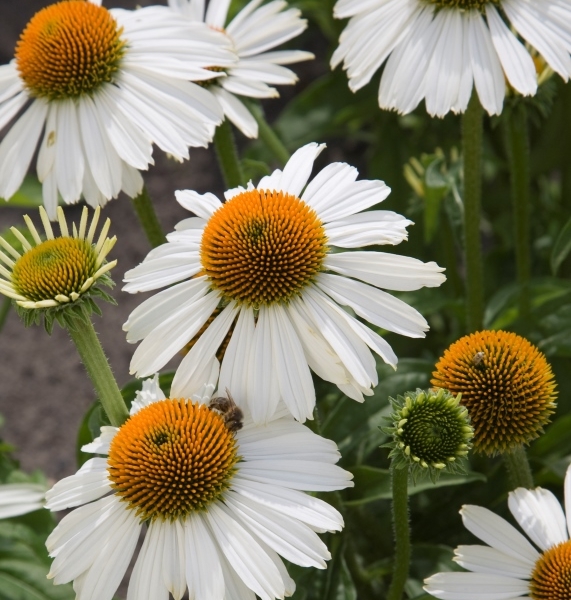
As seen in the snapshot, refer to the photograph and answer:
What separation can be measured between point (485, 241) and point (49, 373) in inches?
57.6

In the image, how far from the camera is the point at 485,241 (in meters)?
2.90

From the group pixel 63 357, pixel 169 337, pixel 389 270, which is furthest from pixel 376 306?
pixel 63 357

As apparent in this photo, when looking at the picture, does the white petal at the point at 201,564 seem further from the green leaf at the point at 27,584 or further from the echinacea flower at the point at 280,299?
the green leaf at the point at 27,584

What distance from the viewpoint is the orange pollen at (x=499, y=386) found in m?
1.11

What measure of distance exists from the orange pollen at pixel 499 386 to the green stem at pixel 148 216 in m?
0.58

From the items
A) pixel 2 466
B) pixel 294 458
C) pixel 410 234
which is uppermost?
pixel 410 234

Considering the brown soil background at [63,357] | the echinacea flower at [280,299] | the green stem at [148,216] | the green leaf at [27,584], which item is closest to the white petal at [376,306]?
the echinacea flower at [280,299]

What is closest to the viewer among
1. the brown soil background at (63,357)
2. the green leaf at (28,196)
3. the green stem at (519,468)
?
the green stem at (519,468)

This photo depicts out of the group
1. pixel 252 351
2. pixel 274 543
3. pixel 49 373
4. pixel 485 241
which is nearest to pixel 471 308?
pixel 252 351

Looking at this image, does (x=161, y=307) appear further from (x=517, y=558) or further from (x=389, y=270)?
(x=517, y=558)

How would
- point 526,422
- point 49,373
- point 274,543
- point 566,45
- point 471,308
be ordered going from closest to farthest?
point 274,543 → point 526,422 → point 566,45 → point 471,308 → point 49,373

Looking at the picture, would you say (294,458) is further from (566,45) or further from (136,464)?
(566,45)

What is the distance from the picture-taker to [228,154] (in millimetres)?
1544

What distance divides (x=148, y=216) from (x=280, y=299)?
0.43 meters
